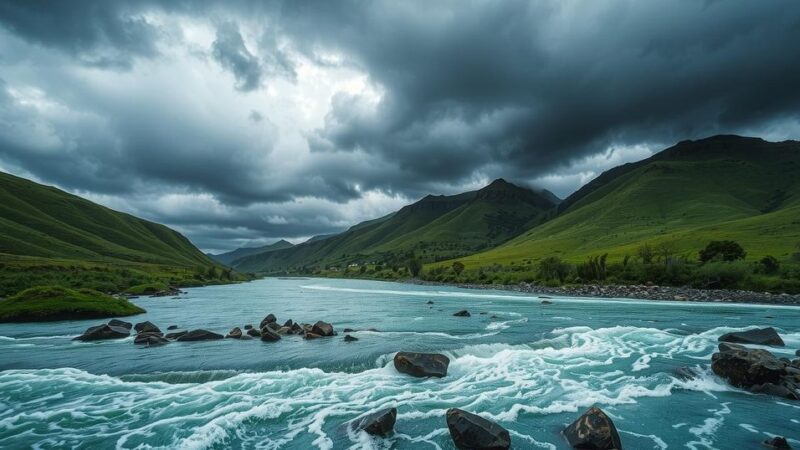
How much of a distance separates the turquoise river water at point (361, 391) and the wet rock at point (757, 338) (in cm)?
130

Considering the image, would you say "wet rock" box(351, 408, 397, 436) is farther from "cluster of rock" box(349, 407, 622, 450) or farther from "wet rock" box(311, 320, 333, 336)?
"wet rock" box(311, 320, 333, 336)

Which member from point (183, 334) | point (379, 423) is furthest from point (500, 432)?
point (183, 334)

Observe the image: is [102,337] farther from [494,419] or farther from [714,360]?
[714,360]

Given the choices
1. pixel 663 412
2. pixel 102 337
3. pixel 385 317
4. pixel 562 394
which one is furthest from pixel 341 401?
pixel 385 317

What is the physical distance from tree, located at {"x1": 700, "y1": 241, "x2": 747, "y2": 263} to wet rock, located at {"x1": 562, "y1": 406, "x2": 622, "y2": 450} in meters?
102

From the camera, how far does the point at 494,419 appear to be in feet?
54.0

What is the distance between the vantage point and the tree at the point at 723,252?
90.9 m

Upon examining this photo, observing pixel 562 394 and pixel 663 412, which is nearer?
pixel 663 412

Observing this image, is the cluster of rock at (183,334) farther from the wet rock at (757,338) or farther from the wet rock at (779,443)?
the wet rock at (757,338)

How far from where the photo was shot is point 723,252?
305 feet

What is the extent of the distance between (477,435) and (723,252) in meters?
110

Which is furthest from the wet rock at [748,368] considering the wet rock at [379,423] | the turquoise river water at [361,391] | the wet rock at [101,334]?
the wet rock at [101,334]

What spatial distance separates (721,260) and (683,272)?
9303mm

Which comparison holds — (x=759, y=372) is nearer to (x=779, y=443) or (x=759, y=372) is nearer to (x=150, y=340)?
(x=779, y=443)
